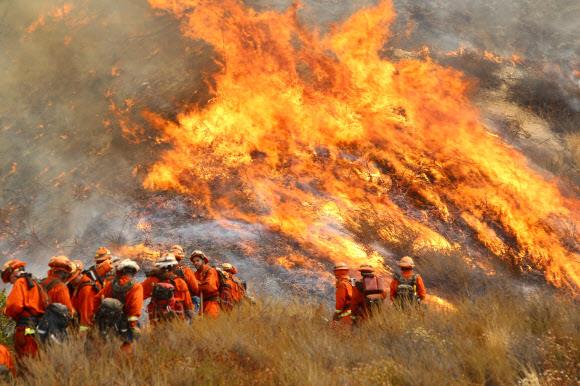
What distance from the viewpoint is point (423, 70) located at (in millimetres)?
17922

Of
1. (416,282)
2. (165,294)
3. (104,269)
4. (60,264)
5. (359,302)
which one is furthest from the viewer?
(416,282)

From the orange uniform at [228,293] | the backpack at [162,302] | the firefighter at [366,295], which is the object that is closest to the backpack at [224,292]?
the orange uniform at [228,293]

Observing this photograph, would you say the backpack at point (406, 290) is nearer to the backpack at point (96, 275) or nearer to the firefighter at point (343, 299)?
the firefighter at point (343, 299)

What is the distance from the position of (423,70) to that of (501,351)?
45.4 feet

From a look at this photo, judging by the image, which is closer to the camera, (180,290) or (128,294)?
(128,294)

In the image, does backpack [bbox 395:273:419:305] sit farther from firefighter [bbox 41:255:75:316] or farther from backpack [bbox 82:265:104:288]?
firefighter [bbox 41:255:75:316]

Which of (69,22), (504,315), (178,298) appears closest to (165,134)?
(69,22)

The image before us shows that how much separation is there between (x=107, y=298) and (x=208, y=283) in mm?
2833

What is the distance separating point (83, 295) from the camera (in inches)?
269

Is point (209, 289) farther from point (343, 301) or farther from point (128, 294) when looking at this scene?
point (128, 294)

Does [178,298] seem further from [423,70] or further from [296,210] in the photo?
[423,70]

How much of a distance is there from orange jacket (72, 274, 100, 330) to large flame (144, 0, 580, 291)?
5.98 m

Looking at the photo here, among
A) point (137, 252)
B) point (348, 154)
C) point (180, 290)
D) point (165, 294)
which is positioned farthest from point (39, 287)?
point (348, 154)

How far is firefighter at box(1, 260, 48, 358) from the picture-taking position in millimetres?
6086
